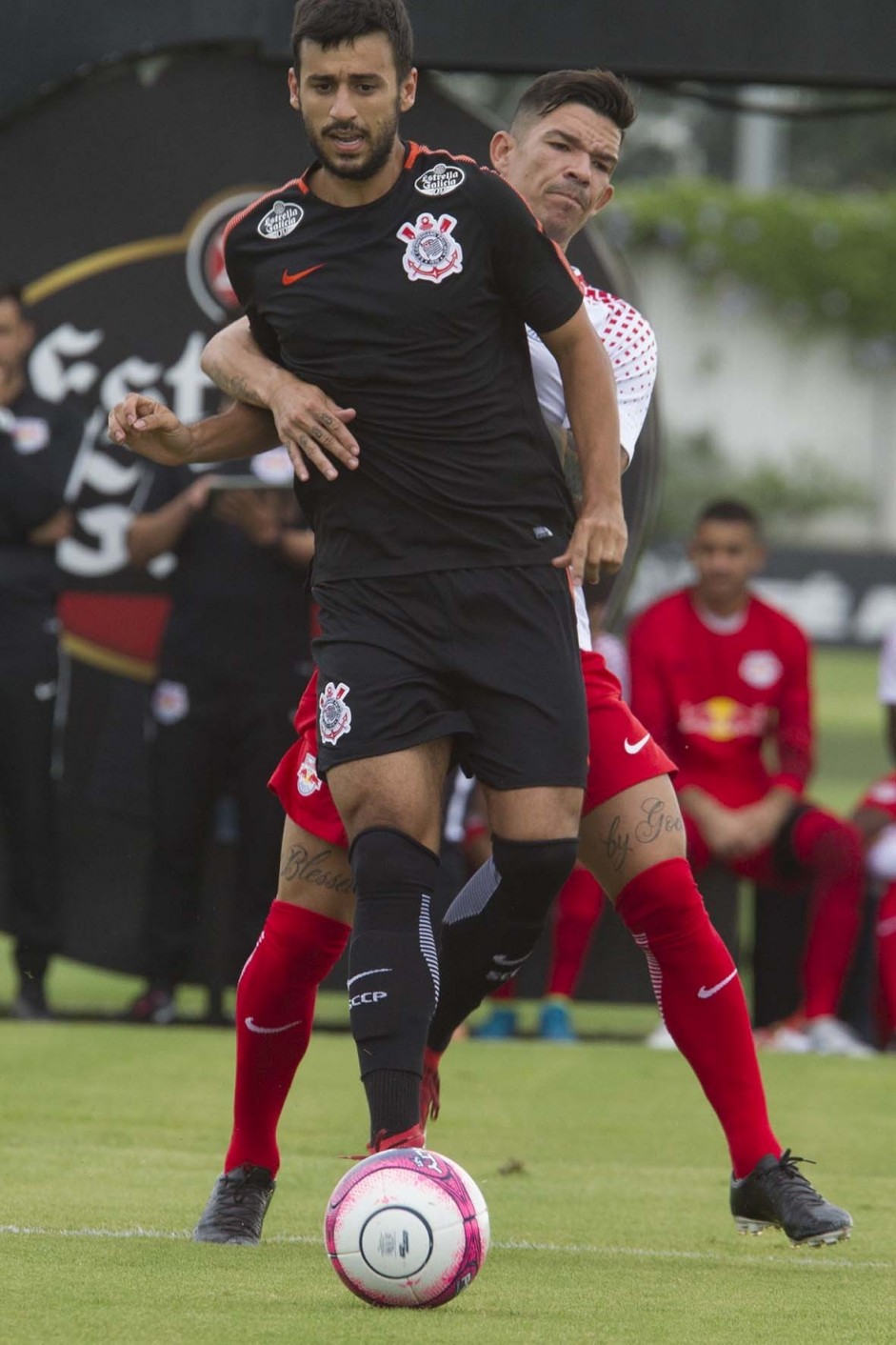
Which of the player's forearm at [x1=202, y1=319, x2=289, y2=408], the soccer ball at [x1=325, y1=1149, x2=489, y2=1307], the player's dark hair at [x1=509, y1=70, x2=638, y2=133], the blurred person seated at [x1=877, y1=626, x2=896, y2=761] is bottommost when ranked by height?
the soccer ball at [x1=325, y1=1149, x2=489, y2=1307]

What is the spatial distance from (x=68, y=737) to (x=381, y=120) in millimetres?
4635

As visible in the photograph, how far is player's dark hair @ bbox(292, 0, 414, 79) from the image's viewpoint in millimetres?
3721

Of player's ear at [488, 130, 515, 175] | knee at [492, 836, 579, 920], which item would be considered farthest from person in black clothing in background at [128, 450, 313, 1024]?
knee at [492, 836, 579, 920]

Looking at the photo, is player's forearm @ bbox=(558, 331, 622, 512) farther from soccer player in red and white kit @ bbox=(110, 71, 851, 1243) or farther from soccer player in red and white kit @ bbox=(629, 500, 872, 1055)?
soccer player in red and white kit @ bbox=(629, 500, 872, 1055)

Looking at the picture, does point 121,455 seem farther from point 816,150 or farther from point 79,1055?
point 816,150

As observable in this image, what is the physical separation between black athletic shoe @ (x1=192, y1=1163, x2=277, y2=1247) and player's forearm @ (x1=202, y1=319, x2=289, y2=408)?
1.40 metres

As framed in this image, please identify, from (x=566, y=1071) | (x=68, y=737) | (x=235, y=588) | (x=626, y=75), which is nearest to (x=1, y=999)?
(x=68, y=737)

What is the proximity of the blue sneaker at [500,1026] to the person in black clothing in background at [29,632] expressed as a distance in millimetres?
1558

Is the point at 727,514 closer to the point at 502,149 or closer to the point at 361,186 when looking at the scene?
the point at 502,149

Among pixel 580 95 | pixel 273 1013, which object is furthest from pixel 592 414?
pixel 273 1013

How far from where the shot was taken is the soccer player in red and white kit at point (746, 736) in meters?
7.86

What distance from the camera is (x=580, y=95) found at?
14.1 feet

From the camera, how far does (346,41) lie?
372 cm

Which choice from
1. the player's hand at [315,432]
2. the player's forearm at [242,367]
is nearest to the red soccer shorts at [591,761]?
the player's hand at [315,432]
